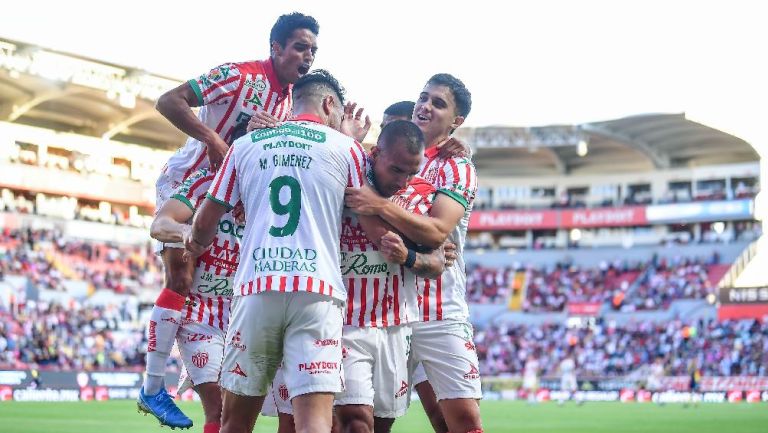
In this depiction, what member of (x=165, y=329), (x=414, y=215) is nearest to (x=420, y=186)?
(x=414, y=215)

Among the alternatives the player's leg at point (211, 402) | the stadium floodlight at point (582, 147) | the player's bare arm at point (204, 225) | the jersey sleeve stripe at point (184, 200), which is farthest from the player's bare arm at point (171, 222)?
the stadium floodlight at point (582, 147)

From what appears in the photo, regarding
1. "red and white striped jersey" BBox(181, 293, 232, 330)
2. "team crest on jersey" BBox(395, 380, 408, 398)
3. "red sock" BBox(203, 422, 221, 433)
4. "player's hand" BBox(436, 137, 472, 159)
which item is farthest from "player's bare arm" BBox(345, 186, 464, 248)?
"red sock" BBox(203, 422, 221, 433)

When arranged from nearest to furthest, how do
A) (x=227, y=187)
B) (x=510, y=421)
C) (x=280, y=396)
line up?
(x=227, y=187)
(x=280, y=396)
(x=510, y=421)

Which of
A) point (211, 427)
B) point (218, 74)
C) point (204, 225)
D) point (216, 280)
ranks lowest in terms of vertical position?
point (211, 427)

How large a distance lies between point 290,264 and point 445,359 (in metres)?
1.87

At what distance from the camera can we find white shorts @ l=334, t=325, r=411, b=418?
22.0 ft

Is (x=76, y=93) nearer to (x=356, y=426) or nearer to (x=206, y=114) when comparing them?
(x=206, y=114)

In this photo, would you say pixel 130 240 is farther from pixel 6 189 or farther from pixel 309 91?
pixel 309 91

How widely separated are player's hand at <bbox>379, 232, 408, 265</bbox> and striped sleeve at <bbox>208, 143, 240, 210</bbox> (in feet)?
2.98

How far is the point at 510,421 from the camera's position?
2344cm

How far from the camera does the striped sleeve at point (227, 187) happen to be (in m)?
6.25

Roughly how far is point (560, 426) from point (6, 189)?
34937 millimetres

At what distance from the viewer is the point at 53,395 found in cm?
3086

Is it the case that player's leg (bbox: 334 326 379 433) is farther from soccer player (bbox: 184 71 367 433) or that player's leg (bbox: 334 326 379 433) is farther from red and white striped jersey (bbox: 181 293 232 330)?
red and white striped jersey (bbox: 181 293 232 330)
